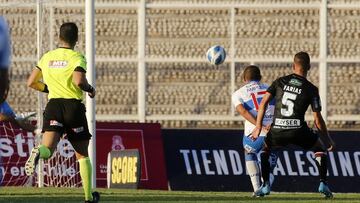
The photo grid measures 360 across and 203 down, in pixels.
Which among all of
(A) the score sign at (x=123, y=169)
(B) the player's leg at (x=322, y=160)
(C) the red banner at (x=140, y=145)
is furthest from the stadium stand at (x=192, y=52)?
(B) the player's leg at (x=322, y=160)

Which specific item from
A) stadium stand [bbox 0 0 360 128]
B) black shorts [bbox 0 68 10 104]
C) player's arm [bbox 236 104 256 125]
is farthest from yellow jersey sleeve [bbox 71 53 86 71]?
stadium stand [bbox 0 0 360 128]

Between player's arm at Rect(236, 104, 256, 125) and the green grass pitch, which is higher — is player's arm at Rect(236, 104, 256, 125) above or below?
above

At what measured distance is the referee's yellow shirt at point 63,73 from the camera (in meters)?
14.0

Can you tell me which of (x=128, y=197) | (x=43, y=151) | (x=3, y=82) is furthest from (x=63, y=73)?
(x=3, y=82)

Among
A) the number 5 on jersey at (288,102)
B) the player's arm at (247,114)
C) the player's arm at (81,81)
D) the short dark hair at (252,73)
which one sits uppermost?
the player's arm at (81,81)

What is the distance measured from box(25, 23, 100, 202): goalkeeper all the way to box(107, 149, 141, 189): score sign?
6135 millimetres

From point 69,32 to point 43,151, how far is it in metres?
1.23

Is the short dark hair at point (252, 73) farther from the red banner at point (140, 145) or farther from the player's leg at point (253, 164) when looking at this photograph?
the red banner at point (140, 145)

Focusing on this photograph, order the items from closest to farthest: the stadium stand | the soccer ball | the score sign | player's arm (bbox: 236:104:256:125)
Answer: player's arm (bbox: 236:104:256:125), the score sign, the soccer ball, the stadium stand

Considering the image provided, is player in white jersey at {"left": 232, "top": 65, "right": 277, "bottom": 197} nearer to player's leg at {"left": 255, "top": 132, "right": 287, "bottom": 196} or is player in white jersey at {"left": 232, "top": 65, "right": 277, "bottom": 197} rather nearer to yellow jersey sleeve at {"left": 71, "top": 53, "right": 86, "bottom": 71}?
player's leg at {"left": 255, "top": 132, "right": 287, "bottom": 196}

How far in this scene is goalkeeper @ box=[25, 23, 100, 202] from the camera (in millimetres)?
13797

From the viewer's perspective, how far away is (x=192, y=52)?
2464 cm

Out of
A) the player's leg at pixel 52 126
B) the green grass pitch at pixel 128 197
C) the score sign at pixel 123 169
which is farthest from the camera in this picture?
the score sign at pixel 123 169

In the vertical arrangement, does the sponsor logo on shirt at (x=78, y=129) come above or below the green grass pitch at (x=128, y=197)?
above
